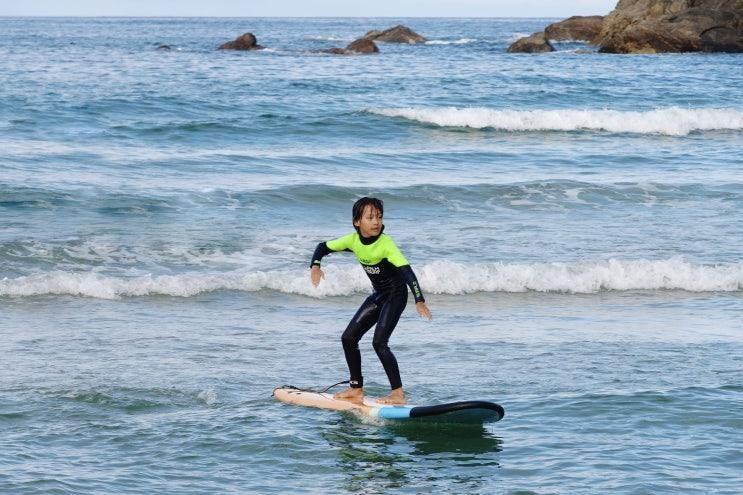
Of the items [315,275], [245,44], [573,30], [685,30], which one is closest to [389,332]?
[315,275]

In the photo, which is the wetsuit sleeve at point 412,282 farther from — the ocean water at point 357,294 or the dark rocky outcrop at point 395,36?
the dark rocky outcrop at point 395,36

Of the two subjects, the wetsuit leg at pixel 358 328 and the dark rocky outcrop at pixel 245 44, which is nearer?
the wetsuit leg at pixel 358 328

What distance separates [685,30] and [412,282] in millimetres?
56123

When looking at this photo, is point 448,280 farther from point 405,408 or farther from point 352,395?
point 405,408

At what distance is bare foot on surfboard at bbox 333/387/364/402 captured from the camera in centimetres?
916

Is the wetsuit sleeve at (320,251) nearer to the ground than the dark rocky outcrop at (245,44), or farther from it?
nearer to the ground

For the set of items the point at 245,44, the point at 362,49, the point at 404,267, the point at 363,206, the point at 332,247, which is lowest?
the point at 404,267

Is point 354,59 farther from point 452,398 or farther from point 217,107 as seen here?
point 452,398

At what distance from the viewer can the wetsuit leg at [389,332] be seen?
8.98m

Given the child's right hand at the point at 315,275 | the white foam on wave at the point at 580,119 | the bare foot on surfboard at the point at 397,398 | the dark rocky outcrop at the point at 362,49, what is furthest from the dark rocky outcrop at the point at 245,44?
the bare foot on surfboard at the point at 397,398

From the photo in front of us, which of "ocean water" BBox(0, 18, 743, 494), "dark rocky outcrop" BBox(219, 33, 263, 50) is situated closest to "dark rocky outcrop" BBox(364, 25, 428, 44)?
"dark rocky outcrop" BBox(219, 33, 263, 50)

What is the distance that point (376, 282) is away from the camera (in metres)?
9.17

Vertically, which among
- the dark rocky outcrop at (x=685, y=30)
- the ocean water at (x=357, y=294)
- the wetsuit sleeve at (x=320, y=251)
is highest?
the dark rocky outcrop at (x=685, y=30)

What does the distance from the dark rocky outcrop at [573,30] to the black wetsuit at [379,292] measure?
71.7 m
